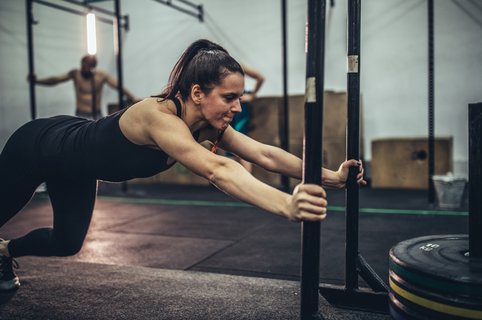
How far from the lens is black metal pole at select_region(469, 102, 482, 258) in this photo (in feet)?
3.61

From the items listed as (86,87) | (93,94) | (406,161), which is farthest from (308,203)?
(86,87)

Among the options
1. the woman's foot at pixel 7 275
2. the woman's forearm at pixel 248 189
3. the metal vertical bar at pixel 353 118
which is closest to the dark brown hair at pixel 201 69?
the woman's forearm at pixel 248 189

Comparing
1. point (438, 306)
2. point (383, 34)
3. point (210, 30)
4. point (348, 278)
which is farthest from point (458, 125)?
point (438, 306)

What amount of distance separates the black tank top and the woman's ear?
0.20 feet

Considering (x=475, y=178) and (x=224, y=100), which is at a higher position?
(x=224, y=100)

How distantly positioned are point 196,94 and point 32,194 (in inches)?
33.1

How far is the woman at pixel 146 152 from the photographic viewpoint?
1165mm

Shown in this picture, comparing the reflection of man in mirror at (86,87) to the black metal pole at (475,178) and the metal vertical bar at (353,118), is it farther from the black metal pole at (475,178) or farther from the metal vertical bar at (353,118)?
the black metal pole at (475,178)

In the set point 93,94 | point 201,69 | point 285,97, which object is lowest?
point 201,69

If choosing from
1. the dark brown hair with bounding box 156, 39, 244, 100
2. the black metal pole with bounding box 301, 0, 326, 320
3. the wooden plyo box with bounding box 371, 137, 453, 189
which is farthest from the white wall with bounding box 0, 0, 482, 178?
the black metal pole with bounding box 301, 0, 326, 320

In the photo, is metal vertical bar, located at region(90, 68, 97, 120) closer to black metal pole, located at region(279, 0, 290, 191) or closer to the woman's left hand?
black metal pole, located at region(279, 0, 290, 191)

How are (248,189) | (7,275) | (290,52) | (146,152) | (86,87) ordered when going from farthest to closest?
(290,52), (86,87), (7,275), (146,152), (248,189)

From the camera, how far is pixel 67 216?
1726 millimetres

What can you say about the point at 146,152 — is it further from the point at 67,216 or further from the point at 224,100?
the point at 67,216
